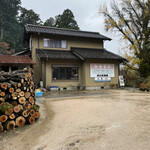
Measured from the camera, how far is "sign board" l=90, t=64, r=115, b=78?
12.9 metres

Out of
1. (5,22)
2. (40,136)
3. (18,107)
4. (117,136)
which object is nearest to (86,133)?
(117,136)

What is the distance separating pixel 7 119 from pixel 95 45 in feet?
43.9

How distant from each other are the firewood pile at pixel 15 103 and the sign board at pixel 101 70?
29.7ft

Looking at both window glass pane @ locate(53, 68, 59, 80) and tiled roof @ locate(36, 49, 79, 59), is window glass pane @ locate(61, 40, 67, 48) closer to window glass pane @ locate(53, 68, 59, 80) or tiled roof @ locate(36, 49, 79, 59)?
tiled roof @ locate(36, 49, 79, 59)

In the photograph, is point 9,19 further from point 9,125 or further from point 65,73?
point 9,125

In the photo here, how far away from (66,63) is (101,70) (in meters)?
3.49

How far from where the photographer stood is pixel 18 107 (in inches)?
146

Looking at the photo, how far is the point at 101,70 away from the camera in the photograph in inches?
523

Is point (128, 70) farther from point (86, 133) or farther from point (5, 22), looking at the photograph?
point (5, 22)

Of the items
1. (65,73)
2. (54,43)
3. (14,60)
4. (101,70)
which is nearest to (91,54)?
(101,70)

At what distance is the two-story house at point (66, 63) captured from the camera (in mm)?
12352

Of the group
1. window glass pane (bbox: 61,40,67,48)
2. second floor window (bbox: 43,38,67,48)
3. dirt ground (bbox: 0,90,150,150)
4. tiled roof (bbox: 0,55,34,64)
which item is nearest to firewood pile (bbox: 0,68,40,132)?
dirt ground (bbox: 0,90,150,150)

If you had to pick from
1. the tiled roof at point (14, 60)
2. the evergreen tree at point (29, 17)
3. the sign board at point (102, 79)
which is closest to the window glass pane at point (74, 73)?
the sign board at point (102, 79)

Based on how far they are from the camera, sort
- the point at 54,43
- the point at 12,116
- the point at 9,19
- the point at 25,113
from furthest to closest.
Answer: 1. the point at 9,19
2. the point at 54,43
3. the point at 25,113
4. the point at 12,116
